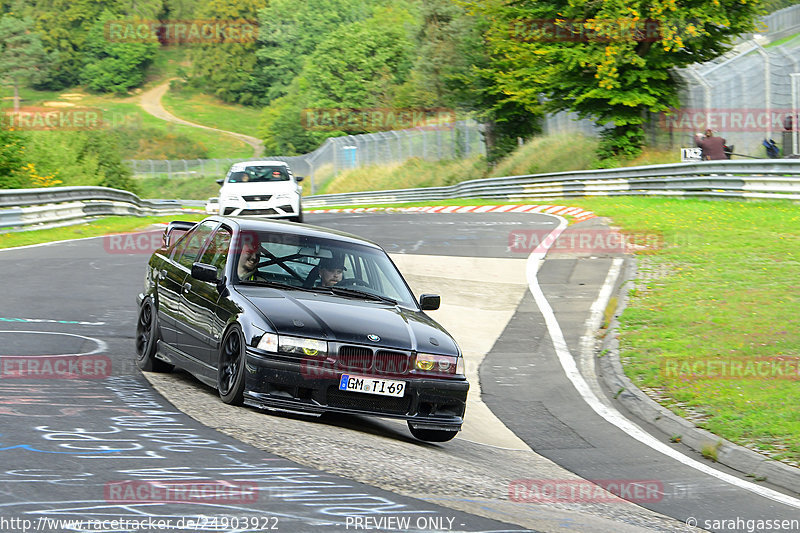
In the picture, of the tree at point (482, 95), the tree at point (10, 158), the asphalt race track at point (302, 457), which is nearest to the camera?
the asphalt race track at point (302, 457)

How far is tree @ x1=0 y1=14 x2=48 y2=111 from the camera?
12625cm

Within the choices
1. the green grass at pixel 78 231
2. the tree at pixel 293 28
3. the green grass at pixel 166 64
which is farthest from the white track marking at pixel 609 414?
the green grass at pixel 166 64

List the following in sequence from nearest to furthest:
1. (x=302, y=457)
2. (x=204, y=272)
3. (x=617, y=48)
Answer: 1. (x=302, y=457)
2. (x=204, y=272)
3. (x=617, y=48)

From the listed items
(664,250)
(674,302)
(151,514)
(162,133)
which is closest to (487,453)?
(151,514)

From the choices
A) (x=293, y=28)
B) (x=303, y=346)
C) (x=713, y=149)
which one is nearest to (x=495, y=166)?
(x=713, y=149)

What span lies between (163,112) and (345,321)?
14102 cm

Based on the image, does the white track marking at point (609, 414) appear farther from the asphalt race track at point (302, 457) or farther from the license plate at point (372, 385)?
the license plate at point (372, 385)

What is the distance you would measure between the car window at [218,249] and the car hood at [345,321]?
0.62 metres

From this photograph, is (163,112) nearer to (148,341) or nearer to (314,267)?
(148,341)

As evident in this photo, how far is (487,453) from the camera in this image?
8227 millimetres

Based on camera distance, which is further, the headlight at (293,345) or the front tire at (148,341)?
the front tire at (148,341)

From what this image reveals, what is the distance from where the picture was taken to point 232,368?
25.9ft

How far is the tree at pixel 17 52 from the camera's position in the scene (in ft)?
414

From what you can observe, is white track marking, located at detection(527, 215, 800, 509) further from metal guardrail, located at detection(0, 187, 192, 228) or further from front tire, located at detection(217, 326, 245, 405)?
metal guardrail, located at detection(0, 187, 192, 228)
